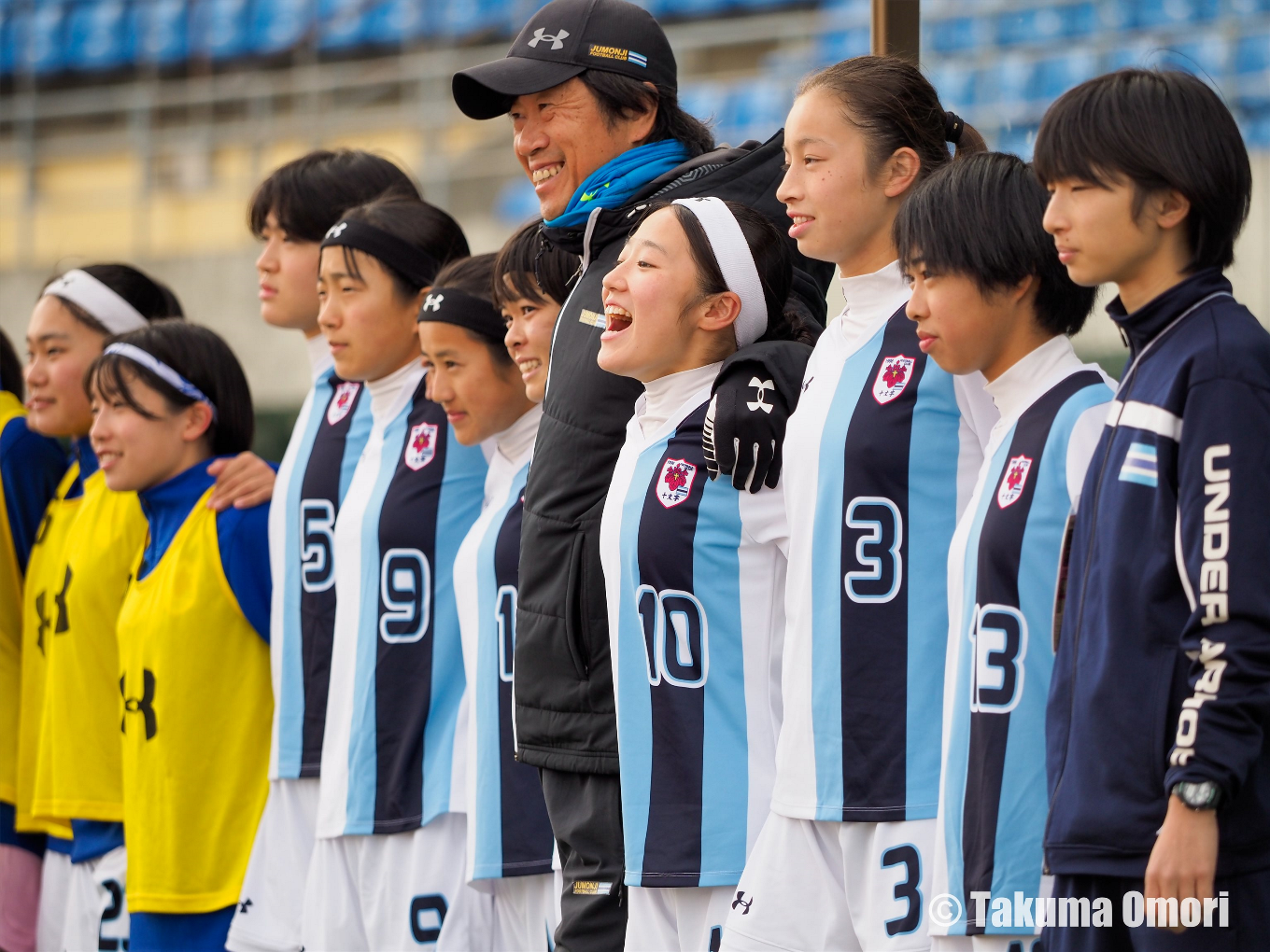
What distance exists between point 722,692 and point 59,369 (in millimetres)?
2520

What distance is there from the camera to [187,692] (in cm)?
373

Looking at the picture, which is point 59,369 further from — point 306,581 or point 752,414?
point 752,414

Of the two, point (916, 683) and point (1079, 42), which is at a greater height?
point (1079, 42)

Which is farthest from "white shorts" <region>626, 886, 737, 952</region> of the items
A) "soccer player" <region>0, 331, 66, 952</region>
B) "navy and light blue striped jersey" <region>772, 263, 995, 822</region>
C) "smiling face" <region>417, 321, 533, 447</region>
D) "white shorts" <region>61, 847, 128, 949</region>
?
"soccer player" <region>0, 331, 66, 952</region>

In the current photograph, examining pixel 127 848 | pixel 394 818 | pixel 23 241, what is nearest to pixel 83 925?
pixel 127 848

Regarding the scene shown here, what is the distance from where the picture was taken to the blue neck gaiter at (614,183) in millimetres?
3000

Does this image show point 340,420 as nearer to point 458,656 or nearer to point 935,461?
point 458,656

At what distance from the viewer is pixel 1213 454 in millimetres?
1872

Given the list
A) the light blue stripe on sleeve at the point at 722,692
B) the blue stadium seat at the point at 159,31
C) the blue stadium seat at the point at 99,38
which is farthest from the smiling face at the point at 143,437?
the blue stadium seat at the point at 99,38

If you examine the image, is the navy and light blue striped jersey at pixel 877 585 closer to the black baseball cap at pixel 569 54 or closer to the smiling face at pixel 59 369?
the black baseball cap at pixel 569 54

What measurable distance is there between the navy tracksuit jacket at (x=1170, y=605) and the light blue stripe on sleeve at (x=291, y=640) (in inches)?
79.6

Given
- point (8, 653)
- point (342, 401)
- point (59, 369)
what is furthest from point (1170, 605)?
point (8, 653)

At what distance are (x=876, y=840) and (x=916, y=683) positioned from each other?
0.23 meters

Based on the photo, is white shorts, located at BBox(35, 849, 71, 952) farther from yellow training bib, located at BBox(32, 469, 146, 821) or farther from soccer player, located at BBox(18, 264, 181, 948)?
yellow training bib, located at BBox(32, 469, 146, 821)
